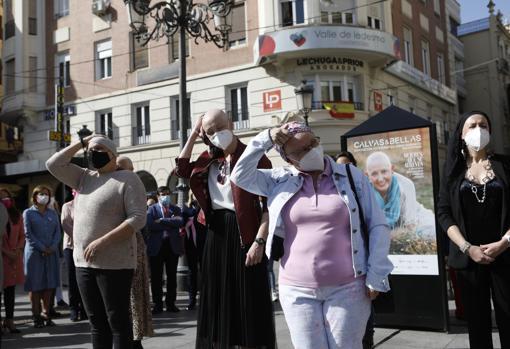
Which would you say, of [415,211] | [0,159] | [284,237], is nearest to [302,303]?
[284,237]

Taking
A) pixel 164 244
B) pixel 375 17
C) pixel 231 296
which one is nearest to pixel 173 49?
pixel 375 17

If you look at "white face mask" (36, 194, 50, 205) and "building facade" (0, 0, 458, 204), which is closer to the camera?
"white face mask" (36, 194, 50, 205)

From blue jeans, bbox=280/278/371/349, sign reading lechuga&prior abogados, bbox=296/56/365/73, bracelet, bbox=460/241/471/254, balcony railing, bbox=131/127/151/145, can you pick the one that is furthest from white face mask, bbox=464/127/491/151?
balcony railing, bbox=131/127/151/145

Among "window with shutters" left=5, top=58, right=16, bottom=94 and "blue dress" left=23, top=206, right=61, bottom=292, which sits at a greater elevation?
"window with shutters" left=5, top=58, right=16, bottom=94

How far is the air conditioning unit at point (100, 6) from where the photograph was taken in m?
26.7

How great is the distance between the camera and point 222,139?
153 inches

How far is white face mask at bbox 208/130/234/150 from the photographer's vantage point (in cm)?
390

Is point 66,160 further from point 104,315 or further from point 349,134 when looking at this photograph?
point 349,134

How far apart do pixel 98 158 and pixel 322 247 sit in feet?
7.39

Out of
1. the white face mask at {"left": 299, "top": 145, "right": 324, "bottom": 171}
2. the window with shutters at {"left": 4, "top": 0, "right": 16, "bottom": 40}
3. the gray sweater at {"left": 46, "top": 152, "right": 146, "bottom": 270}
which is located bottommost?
the gray sweater at {"left": 46, "top": 152, "right": 146, "bottom": 270}

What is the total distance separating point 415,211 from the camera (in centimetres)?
646

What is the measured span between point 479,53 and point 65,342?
37005 millimetres

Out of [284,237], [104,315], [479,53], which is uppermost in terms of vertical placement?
[479,53]

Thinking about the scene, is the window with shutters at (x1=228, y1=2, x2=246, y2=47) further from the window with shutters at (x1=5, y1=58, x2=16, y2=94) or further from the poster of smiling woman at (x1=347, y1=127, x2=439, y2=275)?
the poster of smiling woman at (x1=347, y1=127, x2=439, y2=275)
